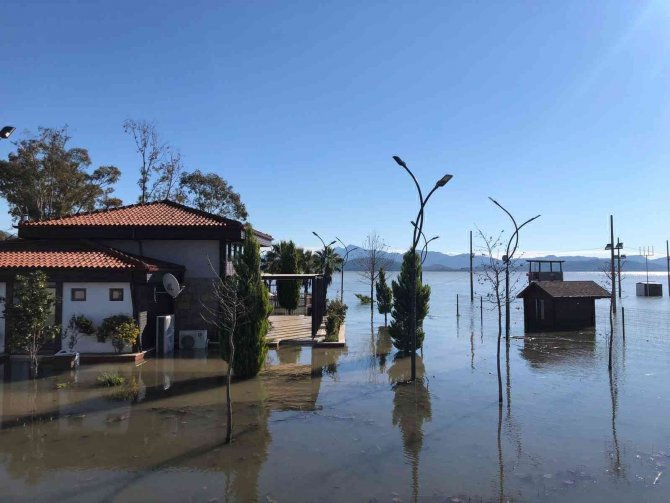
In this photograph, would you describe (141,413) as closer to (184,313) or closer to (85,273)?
(85,273)

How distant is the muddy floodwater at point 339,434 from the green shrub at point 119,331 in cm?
117

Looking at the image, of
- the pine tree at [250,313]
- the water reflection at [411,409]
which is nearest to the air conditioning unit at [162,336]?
the pine tree at [250,313]

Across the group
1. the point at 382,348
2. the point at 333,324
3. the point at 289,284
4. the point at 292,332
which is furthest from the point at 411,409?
the point at 289,284

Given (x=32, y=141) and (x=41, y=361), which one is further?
(x=32, y=141)

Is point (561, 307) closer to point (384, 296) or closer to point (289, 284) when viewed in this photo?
point (384, 296)

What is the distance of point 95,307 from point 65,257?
2.50m

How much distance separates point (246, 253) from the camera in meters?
16.5

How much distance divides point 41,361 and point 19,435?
29.2 ft

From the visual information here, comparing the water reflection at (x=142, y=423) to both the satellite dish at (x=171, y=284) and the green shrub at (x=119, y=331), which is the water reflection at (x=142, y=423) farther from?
the satellite dish at (x=171, y=284)

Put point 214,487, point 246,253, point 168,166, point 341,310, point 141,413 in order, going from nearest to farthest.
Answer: point 214,487 < point 141,413 < point 246,253 < point 341,310 < point 168,166

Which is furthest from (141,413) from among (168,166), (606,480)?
(168,166)

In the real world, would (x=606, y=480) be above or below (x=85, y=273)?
below

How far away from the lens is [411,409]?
43.8 feet

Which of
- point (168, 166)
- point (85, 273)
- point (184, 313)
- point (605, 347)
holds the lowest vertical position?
point (605, 347)
